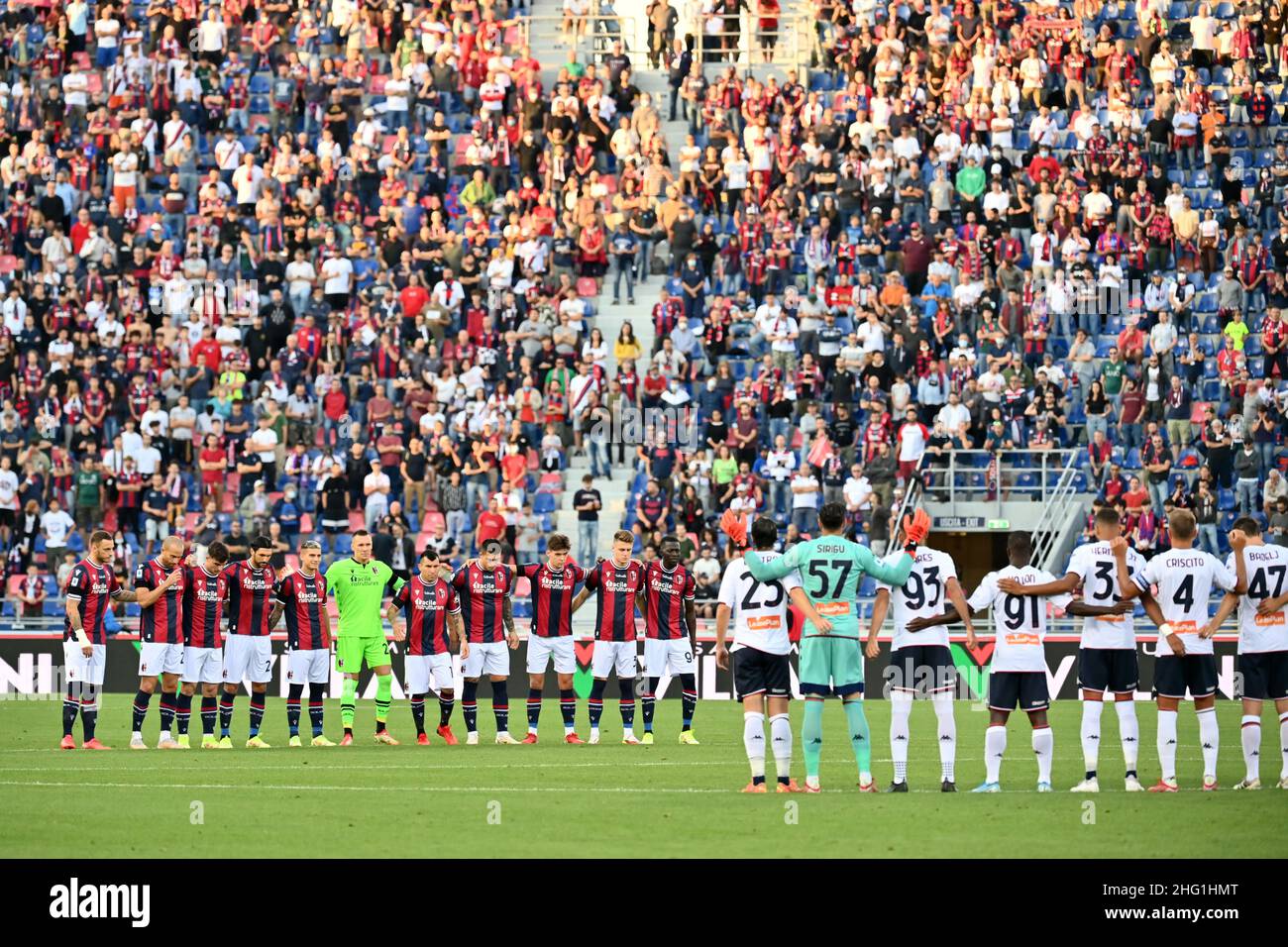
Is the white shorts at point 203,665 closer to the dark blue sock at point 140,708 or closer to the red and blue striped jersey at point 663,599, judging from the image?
the dark blue sock at point 140,708

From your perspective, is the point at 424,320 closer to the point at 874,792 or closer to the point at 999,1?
the point at 999,1

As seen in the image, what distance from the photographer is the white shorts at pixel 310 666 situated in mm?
25062

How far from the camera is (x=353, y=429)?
37.6m

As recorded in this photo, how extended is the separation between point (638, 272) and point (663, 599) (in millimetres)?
15759

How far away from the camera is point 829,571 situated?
18.0 meters

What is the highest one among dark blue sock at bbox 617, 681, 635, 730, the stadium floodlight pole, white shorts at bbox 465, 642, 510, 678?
the stadium floodlight pole

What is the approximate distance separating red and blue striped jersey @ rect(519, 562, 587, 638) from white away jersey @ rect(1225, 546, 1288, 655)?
8846 millimetres

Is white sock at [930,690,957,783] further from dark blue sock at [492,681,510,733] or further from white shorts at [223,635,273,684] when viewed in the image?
white shorts at [223,635,273,684]

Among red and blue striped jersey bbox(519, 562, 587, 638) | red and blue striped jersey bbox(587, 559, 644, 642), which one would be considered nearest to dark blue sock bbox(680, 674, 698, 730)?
red and blue striped jersey bbox(587, 559, 644, 642)

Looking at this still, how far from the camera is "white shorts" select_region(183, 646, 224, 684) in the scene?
24734 millimetres

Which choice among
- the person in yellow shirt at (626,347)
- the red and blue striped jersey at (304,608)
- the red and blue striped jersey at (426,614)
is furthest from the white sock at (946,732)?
the person in yellow shirt at (626,347)

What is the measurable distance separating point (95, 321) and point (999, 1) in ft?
57.8

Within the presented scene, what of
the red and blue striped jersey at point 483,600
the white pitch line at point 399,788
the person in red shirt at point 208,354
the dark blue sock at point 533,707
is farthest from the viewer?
the person in red shirt at point 208,354

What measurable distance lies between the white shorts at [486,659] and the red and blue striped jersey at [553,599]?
0.57 metres
